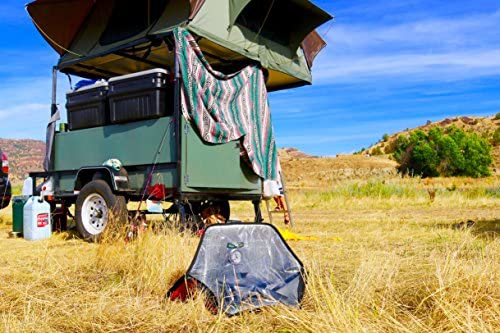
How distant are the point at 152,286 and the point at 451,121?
2402 inches

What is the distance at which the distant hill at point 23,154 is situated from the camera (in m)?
76.3

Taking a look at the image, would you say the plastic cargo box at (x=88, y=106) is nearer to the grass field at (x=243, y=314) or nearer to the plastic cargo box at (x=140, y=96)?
the plastic cargo box at (x=140, y=96)

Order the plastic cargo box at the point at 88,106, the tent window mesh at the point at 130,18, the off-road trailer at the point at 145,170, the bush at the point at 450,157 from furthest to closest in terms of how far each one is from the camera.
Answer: the bush at the point at 450,157 < the plastic cargo box at the point at 88,106 < the tent window mesh at the point at 130,18 < the off-road trailer at the point at 145,170

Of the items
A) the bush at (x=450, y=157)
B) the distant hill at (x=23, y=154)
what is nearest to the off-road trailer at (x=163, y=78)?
the bush at (x=450, y=157)

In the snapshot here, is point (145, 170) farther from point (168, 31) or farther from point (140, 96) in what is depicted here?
point (168, 31)

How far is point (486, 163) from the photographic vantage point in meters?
33.2

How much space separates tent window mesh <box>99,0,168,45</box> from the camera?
7625 mm

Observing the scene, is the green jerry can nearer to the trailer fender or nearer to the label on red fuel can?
the label on red fuel can

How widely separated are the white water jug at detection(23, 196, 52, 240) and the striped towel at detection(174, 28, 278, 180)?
2793 mm

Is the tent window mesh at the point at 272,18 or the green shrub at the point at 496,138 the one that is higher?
the green shrub at the point at 496,138

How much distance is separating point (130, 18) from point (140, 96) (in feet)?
5.32

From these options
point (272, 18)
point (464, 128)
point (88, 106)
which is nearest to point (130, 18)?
point (88, 106)

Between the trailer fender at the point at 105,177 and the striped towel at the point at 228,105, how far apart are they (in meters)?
1.25

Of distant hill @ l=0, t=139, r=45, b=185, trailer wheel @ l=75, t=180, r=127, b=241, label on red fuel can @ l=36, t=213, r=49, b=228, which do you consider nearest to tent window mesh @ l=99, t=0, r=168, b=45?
trailer wheel @ l=75, t=180, r=127, b=241
